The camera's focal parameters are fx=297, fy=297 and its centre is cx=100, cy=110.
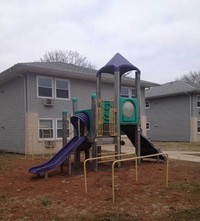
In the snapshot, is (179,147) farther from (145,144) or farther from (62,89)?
(145,144)

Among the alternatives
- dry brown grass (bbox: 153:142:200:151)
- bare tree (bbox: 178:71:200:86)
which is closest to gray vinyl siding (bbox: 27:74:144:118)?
dry brown grass (bbox: 153:142:200:151)

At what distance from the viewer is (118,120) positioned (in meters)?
10.6

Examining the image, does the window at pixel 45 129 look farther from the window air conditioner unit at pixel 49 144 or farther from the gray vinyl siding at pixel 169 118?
the gray vinyl siding at pixel 169 118

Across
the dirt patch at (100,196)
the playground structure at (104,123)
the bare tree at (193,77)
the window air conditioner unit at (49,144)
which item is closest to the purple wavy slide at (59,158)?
the playground structure at (104,123)

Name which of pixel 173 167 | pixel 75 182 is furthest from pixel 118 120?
pixel 75 182

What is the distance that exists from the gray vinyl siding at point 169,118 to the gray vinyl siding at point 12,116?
16.2 meters

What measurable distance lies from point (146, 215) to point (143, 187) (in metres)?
1.95

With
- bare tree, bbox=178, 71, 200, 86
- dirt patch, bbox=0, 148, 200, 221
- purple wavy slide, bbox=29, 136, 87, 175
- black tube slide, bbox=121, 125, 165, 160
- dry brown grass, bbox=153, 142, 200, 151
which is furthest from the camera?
bare tree, bbox=178, 71, 200, 86

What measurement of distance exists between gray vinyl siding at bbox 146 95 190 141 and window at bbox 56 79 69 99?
44.9ft

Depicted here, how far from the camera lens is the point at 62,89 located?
18.1 m

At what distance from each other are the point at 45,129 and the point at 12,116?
252 centimetres

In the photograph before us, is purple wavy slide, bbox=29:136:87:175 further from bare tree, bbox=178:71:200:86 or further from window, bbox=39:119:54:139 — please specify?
bare tree, bbox=178:71:200:86

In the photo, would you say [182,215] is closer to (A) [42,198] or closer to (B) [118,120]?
(A) [42,198]

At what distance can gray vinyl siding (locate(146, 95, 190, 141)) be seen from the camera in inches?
1089
